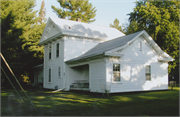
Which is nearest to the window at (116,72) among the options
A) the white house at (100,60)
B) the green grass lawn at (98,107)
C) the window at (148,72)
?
the white house at (100,60)

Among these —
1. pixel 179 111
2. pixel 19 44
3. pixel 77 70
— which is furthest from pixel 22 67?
pixel 179 111

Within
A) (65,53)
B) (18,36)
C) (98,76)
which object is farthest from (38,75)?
(98,76)

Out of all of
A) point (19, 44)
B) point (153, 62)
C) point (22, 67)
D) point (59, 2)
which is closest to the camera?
point (153, 62)

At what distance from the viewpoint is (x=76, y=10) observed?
46.0 m

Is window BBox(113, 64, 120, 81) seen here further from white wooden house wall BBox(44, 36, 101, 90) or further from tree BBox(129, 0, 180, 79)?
tree BBox(129, 0, 180, 79)

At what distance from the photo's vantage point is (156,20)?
27.1 meters

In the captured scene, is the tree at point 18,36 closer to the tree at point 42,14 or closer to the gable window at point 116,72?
the tree at point 42,14

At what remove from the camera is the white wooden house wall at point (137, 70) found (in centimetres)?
1584

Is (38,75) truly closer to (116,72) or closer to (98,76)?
(98,76)

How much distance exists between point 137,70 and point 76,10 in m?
32.4

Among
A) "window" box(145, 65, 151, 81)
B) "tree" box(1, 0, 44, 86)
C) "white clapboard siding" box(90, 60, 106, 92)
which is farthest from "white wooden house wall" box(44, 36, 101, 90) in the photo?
"tree" box(1, 0, 44, 86)

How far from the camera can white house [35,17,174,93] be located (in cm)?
1583

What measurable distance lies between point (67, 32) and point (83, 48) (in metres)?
2.60

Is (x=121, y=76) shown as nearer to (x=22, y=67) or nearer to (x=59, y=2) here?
(x=22, y=67)
